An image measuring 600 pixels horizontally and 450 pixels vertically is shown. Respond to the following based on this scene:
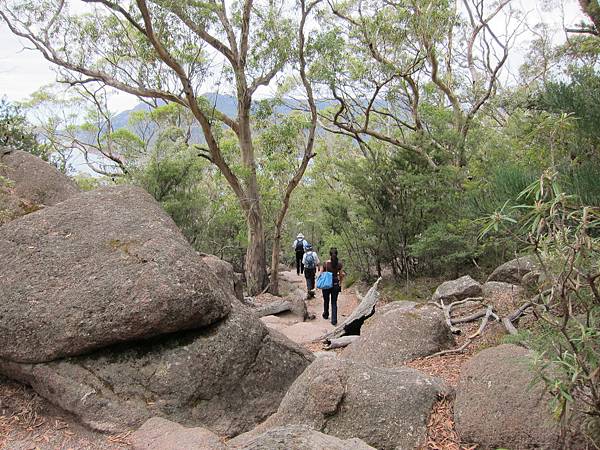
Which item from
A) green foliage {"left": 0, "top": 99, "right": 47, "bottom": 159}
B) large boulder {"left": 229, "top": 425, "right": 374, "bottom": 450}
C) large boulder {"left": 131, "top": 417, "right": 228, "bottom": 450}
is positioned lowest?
large boulder {"left": 131, "top": 417, "right": 228, "bottom": 450}

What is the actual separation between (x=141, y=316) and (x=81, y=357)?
2.19 feet

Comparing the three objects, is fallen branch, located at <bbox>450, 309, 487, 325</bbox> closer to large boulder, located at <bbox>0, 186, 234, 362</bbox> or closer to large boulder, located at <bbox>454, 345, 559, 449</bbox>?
large boulder, located at <bbox>454, 345, 559, 449</bbox>

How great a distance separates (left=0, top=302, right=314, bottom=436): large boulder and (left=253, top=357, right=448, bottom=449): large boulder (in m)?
0.69

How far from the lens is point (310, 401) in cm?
380

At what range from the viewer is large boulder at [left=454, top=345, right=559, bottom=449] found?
318 cm

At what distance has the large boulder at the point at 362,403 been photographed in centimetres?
361

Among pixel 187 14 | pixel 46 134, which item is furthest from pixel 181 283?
pixel 46 134

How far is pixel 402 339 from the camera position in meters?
5.68

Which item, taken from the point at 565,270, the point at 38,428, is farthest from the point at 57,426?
the point at 565,270

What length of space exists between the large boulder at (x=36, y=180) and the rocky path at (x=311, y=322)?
14.6 ft

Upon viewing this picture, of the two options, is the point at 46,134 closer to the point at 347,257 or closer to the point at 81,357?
the point at 347,257

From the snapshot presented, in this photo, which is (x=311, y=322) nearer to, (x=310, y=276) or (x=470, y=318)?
(x=310, y=276)

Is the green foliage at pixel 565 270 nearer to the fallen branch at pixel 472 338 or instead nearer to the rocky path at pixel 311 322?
the fallen branch at pixel 472 338

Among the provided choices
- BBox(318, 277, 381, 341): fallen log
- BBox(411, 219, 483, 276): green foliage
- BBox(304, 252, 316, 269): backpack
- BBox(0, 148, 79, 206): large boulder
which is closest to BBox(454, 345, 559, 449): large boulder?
BBox(318, 277, 381, 341): fallen log
